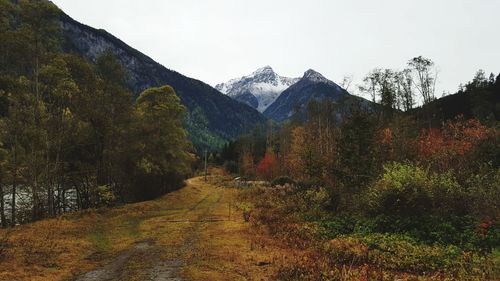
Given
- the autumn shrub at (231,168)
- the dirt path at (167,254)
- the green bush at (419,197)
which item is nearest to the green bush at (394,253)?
the green bush at (419,197)

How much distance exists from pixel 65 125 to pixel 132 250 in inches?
575

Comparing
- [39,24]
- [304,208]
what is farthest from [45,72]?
[304,208]

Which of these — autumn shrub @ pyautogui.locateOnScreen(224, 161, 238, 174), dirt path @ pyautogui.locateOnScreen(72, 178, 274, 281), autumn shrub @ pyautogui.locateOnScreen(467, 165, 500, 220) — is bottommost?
dirt path @ pyautogui.locateOnScreen(72, 178, 274, 281)

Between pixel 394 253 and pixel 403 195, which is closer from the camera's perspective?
pixel 394 253

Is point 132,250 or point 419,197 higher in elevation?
point 419,197

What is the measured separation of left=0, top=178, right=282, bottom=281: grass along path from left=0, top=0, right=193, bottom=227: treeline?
4421 mm

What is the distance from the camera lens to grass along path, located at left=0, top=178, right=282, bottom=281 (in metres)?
12.7

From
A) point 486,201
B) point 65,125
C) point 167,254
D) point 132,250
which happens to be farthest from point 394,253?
point 65,125

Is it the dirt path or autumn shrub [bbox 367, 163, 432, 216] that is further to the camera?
autumn shrub [bbox 367, 163, 432, 216]

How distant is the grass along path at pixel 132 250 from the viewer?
12719 millimetres

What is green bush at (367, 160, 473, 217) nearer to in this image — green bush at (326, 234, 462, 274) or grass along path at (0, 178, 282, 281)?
green bush at (326, 234, 462, 274)

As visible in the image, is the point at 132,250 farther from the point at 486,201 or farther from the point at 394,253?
the point at 486,201

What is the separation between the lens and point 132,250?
16391 mm

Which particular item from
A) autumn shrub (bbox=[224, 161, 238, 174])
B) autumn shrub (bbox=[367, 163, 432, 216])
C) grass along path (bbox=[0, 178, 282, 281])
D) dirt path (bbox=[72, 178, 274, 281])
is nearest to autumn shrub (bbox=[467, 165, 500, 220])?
autumn shrub (bbox=[367, 163, 432, 216])
